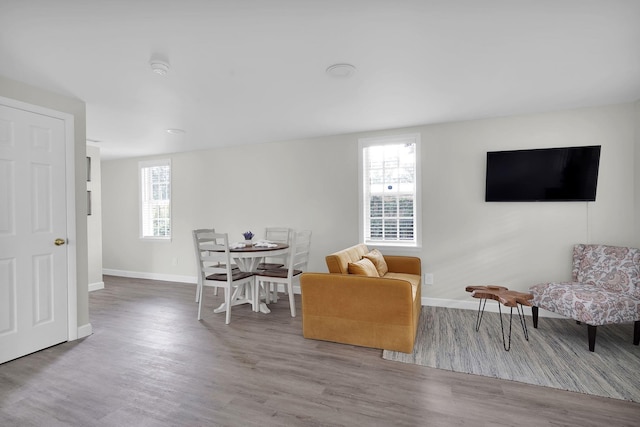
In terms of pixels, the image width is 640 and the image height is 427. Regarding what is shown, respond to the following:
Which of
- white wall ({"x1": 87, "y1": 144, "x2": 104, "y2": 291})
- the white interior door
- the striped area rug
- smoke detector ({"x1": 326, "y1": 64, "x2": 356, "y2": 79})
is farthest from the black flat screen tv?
white wall ({"x1": 87, "y1": 144, "x2": 104, "y2": 291})

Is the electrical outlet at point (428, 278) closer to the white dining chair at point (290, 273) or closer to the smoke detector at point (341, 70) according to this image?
the white dining chair at point (290, 273)

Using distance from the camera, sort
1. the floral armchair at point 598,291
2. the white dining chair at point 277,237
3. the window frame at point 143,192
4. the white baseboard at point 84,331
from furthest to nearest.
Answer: the window frame at point 143,192 < the white dining chair at point 277,237 < the white baseboard at point 84,331 < the floral armchair at point 598,291

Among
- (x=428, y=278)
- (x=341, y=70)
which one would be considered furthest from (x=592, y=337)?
(x=341, y=70)

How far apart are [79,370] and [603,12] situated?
4.48 meters

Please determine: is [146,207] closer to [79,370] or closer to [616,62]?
[79,370]

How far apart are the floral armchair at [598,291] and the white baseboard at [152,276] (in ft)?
17.2

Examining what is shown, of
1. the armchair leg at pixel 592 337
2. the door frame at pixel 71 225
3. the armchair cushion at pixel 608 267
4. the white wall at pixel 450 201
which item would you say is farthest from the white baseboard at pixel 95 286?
the armchair cushion at pixel 608 267

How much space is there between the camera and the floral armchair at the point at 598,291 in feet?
9.09

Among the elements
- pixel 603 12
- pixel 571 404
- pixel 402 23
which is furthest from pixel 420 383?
pixel 603 12

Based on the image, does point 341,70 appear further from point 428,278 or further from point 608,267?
point 608,267

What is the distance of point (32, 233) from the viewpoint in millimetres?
2828

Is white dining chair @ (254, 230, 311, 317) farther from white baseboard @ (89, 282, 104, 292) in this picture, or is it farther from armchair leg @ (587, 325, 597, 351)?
white baseboard @ (89, 282, 104, 292)

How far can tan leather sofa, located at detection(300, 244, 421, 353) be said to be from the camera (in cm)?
275

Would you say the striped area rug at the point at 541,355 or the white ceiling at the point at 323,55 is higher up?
the white ceiling at the point at 323,55
